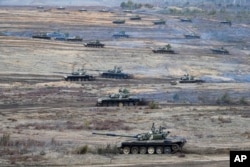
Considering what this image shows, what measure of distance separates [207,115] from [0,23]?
206 ft

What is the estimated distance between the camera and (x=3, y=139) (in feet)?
94.7

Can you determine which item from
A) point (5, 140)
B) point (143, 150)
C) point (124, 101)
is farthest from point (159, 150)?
point (124, 101)

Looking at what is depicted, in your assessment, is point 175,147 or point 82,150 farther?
point 175,147

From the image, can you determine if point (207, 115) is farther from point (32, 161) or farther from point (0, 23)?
point (0, 23)

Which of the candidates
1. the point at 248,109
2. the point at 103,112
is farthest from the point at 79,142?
the point at 248,109

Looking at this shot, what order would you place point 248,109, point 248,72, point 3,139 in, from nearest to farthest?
point 3,139 < point 248,109 < point 248,72

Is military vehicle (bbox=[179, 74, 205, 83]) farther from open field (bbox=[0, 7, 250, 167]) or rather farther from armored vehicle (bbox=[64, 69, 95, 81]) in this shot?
armored vehicle (bbox=[64, 69, 95, 81])

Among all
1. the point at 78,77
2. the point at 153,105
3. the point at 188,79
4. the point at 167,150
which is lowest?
the point at 167,150

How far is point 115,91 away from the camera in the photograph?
46.9 meters

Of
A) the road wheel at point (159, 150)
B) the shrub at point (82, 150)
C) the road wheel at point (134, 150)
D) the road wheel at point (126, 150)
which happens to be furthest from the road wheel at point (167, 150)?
the shrub at point (82, 150)

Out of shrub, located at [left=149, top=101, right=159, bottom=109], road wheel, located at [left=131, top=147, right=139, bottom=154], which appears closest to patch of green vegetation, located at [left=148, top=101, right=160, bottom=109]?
shrub, located at [left=149, top=101, right=159, bottom=109]

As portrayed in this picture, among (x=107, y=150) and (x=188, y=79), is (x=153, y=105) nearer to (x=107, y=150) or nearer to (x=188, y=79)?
(x=188, y=79)

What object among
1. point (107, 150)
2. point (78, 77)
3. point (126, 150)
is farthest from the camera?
point (78, 77)

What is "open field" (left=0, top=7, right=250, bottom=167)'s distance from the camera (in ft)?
89.8
